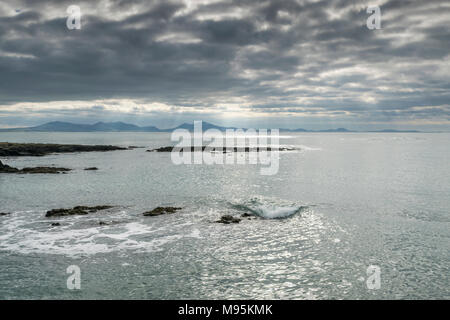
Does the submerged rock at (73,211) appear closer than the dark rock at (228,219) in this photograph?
No

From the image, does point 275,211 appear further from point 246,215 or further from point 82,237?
point 82,237

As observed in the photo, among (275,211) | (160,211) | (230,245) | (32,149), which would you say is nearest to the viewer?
(230,245)

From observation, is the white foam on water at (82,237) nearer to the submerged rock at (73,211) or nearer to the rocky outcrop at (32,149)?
the submerged rock at (73,211)

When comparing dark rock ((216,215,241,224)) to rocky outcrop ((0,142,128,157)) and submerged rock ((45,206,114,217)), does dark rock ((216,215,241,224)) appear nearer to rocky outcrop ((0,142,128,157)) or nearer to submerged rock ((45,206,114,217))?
submerged rock ((45,206,114,217))

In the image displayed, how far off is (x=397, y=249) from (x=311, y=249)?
6.61 metres

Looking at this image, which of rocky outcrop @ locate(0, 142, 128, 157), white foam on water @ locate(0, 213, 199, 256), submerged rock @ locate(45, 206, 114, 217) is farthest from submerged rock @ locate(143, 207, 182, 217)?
rocky outcrop @ locate(0, 142, 128, 157)

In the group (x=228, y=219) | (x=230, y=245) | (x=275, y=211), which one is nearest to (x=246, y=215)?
(x=228, y=219)

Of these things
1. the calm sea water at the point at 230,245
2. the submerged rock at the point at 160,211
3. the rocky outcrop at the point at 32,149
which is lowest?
the calm sea water at the point at 230,245

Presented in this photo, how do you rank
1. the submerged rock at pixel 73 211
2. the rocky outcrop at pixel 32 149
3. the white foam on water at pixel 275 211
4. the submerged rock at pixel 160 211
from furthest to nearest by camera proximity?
the rocky outcrop at pixel 32 149 → the submerged rock at pixel 160 211 → the white foam on water at pixel 275 211 → the submerged rock at pixel 73 211

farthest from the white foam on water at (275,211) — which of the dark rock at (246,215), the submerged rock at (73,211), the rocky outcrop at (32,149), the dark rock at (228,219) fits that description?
the rocky outcrop at (32,149)

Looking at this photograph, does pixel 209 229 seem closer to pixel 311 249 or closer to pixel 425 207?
pixel 311 249

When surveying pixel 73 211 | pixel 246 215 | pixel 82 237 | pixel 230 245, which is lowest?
pixel 230 245

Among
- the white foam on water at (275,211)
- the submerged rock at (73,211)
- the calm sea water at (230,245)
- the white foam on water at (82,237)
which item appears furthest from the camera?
the white foam on water at (275,211)

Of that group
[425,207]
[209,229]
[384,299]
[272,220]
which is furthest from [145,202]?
[425,207]
